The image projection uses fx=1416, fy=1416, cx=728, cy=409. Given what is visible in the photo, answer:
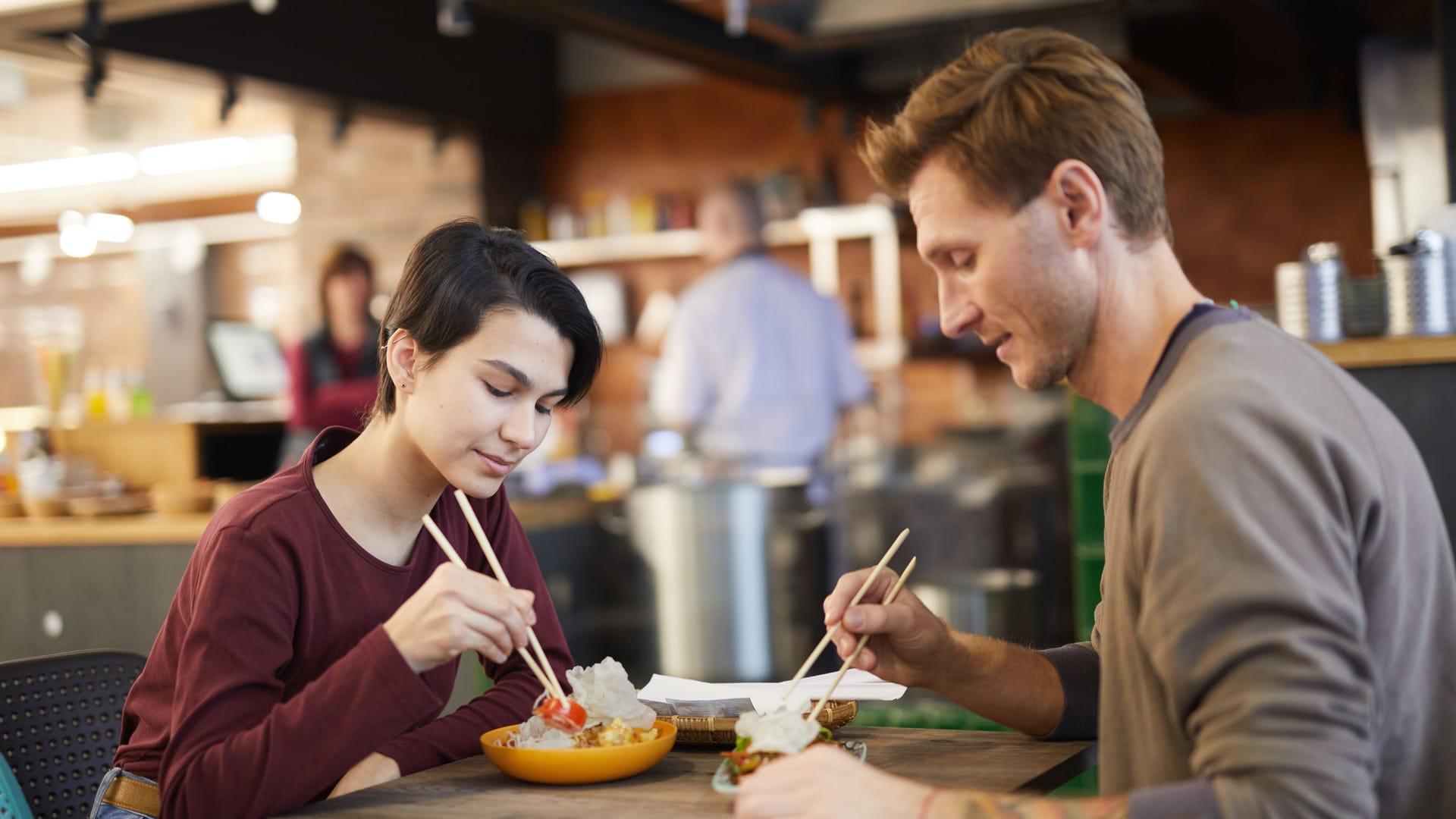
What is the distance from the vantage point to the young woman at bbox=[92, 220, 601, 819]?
4.95 feet

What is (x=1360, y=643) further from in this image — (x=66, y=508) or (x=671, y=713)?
(x=66, y=508)

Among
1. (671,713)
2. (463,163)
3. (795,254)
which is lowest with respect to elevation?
(671,713)

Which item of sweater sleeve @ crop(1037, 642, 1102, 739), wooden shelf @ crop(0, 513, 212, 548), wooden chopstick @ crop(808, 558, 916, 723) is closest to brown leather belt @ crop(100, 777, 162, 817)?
wooden chopstick @ crop(808, 558, 916, 723)

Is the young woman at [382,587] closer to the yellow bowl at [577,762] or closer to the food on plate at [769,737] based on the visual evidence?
the yellow bowl at [577,762]

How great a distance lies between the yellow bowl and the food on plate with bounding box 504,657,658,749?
0.02m

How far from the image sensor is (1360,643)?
113 centimetres

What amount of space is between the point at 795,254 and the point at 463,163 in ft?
6.06

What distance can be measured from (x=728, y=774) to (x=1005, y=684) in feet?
1.34

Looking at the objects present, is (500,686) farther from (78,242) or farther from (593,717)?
(78,242)

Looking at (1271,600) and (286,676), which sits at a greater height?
(1271,600)

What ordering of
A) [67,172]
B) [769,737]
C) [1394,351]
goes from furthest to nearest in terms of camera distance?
[67,172]
[1394,351]
[769,737]

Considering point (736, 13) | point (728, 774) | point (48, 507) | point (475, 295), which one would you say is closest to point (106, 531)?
point (48, 507)

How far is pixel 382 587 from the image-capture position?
5.94ft

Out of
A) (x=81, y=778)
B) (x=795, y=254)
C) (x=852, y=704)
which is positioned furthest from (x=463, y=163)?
(x=852, y=704)
